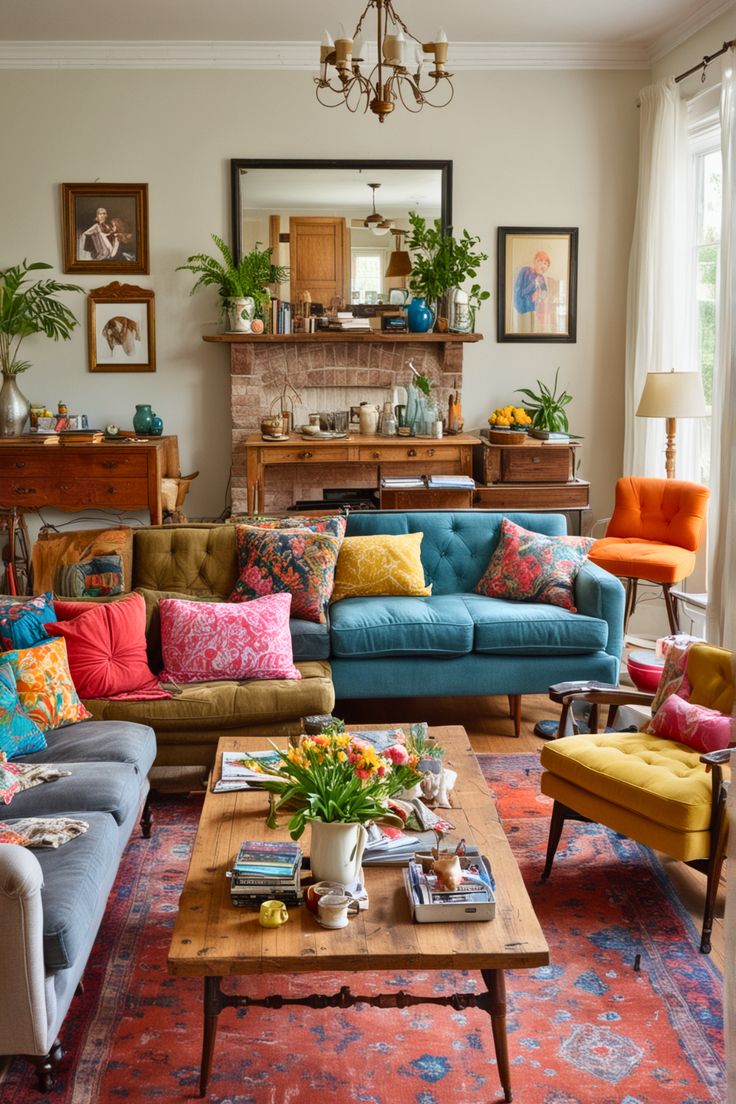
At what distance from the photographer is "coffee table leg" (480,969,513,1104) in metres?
2.37

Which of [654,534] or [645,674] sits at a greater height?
[654,534]

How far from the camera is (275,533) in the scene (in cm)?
460

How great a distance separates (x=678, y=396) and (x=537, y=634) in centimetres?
197

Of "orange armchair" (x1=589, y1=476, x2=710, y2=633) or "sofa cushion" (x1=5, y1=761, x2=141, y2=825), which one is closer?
"sofa cushion" (x1=5, y1=761, x2=141, y2=825)

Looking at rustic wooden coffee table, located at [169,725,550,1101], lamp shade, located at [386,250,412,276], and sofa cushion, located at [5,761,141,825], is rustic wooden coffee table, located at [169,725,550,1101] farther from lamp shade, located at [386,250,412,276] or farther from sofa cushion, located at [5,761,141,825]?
lamp shade, located at [386,250,412,276]

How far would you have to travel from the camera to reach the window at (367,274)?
6855 mm

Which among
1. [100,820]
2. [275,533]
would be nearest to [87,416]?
[275,533]

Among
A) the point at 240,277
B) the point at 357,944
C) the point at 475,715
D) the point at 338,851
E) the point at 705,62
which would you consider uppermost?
the point at 705,62

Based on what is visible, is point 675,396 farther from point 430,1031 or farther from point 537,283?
point 430,1031

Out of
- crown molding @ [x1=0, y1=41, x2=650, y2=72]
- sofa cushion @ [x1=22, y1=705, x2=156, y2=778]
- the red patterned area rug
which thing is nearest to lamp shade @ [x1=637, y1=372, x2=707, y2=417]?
crown molding @ [x1=0, y1=41, x2=650, y2=72]

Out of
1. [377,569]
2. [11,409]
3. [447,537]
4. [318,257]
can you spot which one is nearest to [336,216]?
[318,257]

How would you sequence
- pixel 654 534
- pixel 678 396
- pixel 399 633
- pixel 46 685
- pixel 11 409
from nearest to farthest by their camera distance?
pixel 46 685 < pixel 399 633 < pixel 678 396 < pixel 654 534 < pixel 11 409

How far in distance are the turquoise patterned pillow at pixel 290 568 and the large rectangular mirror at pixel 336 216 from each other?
2.76 meters

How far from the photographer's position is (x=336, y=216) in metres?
6.83
